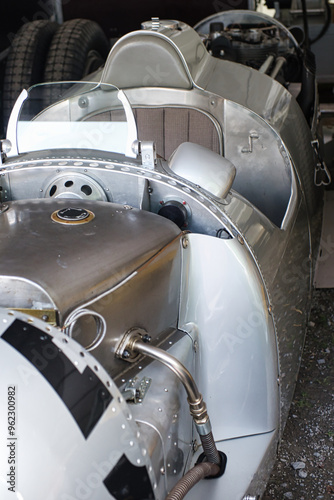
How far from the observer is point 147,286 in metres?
1.52

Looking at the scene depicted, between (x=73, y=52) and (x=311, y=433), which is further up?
(x=73, y=52)

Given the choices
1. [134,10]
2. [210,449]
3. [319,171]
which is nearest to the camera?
[210,449]

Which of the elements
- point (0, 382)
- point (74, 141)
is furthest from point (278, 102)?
point (0, 382)

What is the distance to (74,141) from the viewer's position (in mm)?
1945


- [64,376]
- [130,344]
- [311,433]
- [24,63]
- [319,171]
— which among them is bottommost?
[311,433]

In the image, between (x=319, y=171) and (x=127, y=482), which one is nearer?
(x=127, y=482)

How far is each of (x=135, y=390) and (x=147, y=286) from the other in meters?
0.26

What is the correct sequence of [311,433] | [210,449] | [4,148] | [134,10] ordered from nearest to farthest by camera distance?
[210,449] → [4,148] → [311,433] → [134,10]

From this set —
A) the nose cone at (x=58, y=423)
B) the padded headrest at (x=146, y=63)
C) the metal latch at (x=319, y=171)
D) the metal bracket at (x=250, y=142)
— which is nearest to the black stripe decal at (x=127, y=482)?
the nose cone at (x=58, y=423)

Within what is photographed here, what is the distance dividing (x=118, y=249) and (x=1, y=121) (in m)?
3.68

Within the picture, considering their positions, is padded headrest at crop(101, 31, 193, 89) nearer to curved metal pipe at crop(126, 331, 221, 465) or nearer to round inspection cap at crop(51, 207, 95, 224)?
round inspection cap at crop(51, 207, 95, 224)

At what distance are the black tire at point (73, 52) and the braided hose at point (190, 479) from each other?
364cm

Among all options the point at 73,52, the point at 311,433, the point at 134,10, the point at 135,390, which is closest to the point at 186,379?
the point at 135,390

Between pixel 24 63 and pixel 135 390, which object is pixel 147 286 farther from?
pixel 24 63
